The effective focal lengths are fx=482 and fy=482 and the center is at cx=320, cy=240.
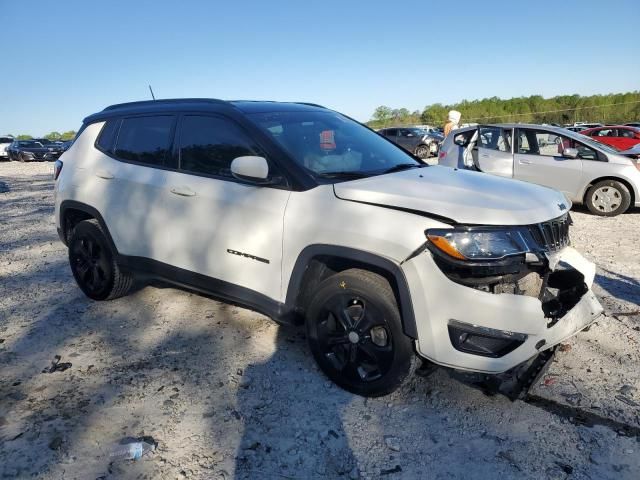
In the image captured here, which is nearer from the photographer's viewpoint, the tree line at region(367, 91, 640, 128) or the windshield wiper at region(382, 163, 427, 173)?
the windshield wiper at region(382, 163, 427, 173)

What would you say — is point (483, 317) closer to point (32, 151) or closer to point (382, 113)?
point (32, 151)

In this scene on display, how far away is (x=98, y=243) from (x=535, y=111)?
61.6 m

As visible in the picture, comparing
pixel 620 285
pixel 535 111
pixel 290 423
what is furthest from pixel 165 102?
pixel 535 111

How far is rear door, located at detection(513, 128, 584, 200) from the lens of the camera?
8266 millimetres

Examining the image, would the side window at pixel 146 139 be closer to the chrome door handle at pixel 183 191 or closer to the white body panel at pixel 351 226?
the white body panel at pixel 351 226

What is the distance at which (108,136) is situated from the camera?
14.0 ft

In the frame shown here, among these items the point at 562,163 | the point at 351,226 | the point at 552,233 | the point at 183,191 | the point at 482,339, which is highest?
the point at 183,191

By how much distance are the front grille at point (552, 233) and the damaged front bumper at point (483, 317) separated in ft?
0.28

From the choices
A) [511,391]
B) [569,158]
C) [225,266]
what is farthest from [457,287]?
[569,158]

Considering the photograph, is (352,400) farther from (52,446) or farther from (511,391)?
(52,446)

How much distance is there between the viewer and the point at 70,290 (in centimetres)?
483

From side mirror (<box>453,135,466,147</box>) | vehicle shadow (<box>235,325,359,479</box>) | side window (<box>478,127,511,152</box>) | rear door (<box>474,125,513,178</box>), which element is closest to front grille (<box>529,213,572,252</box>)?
vehicle shadow (<box>235,325,359,479</box>)

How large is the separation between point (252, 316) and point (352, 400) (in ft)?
4.71

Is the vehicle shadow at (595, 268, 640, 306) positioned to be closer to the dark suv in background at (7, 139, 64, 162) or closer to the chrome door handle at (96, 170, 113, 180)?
the chrome door handle at (96, 170, 113, 180)
